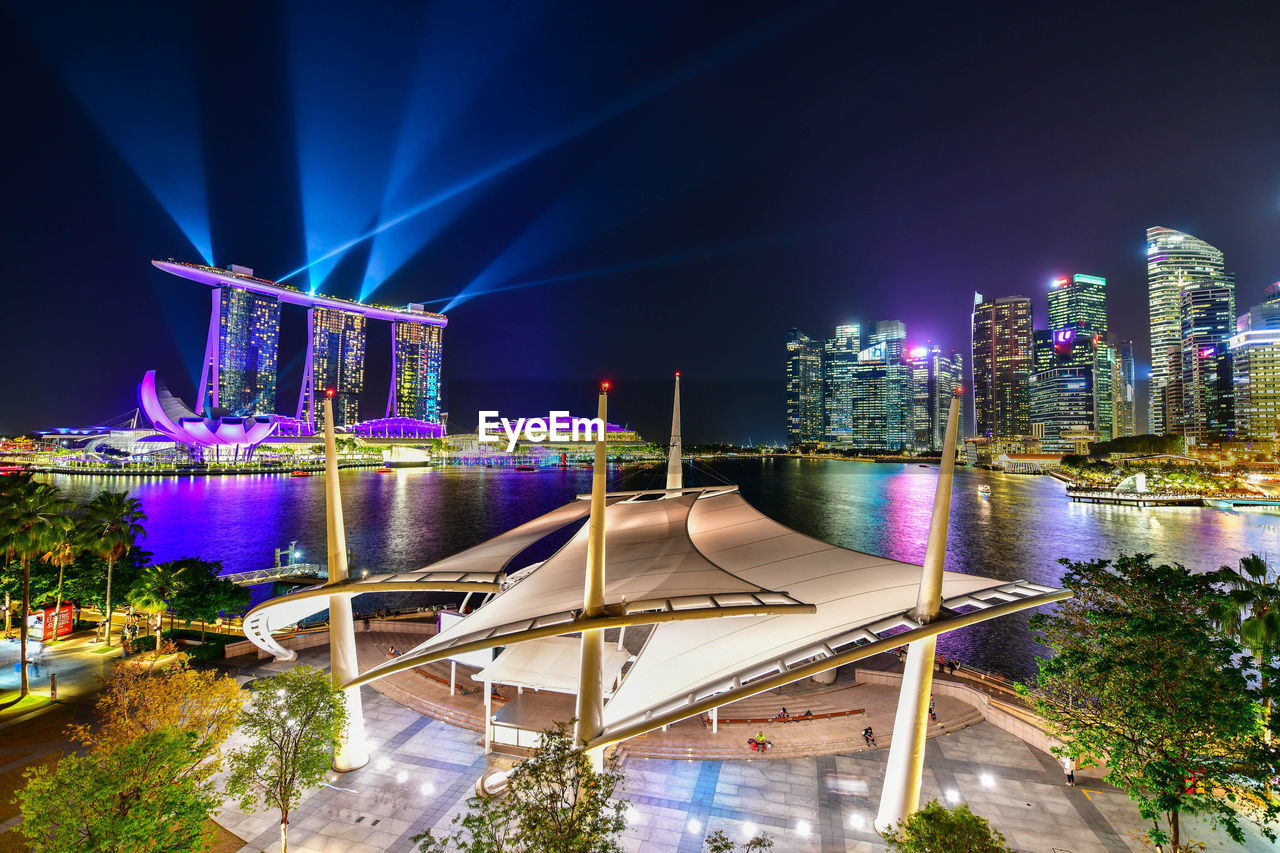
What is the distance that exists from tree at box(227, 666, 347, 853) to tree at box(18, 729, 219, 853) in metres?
1.18

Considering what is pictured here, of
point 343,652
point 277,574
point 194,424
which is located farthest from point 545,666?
point 194,424

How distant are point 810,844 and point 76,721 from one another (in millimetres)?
19051

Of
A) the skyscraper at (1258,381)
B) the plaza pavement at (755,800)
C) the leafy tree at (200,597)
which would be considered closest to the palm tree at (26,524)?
the leafy tree at (200,597)

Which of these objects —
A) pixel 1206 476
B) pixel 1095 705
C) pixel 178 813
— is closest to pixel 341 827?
pixel 178 813

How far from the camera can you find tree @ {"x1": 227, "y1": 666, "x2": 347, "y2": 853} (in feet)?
33.5

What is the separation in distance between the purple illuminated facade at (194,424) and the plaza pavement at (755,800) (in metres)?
130

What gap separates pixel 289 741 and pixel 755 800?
956 cm

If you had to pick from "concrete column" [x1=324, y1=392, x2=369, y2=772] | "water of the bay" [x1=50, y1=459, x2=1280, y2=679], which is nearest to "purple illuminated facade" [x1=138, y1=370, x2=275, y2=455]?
"water of the bay" [x1=50, y1=459, x2=1280, y2=679]

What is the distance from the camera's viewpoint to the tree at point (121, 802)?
7449 millimetres

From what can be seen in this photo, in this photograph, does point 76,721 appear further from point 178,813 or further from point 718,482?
point 718,482

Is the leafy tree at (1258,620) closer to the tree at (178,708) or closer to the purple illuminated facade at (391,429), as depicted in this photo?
the tree at (178,708)

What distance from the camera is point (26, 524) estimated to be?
17.2m

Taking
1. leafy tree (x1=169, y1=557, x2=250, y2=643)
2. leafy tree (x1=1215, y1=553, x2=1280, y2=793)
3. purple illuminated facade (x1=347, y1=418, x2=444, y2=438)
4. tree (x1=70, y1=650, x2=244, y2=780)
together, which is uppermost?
purple illuminated facade (x1=347, y1=418, x2=444, y2=438)

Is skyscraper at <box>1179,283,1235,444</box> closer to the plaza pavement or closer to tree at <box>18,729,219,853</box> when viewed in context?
the plaza pavement
